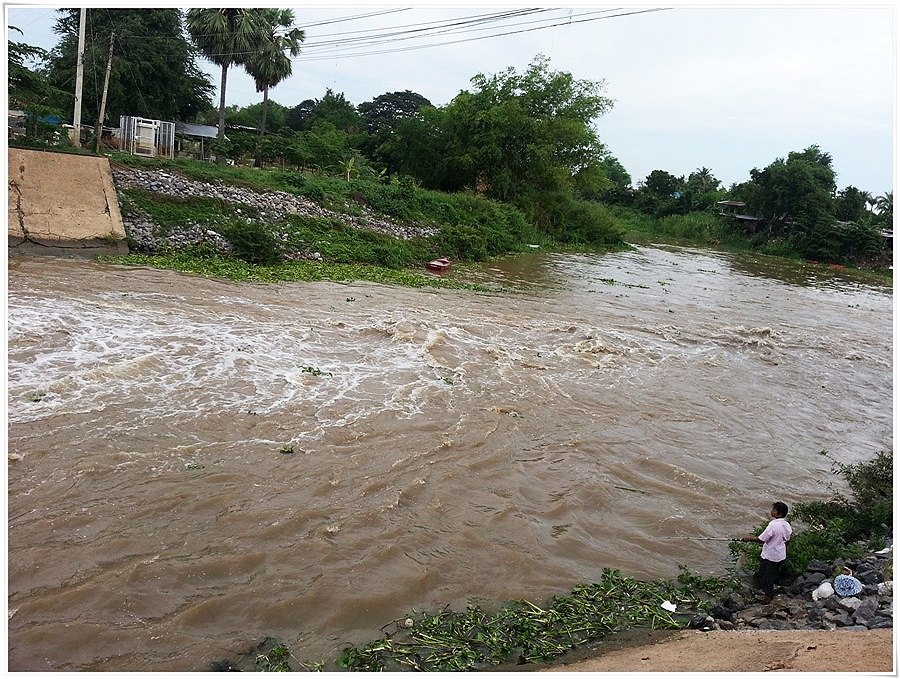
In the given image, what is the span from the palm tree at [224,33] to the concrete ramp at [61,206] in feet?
38.3

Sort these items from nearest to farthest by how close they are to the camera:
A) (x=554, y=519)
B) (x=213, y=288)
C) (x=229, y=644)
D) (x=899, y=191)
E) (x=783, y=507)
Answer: (x=899, y=191)
(x=229, y=644)
(x=783, y=507)
(x=554, y=519)
(x=213, y=288)

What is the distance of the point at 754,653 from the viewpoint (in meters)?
3.45

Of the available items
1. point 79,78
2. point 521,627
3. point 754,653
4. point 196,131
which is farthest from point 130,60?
point 754,653

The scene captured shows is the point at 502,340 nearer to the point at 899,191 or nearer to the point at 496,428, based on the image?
the point at 496,428

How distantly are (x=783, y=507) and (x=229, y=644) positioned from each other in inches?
160

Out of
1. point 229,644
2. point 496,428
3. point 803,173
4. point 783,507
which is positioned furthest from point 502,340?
point 803,173

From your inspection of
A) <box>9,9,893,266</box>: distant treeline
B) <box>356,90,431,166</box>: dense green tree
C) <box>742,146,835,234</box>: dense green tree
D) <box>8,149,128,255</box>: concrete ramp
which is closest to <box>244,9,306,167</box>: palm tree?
<box>9,9,893,266</box>: distant treeline

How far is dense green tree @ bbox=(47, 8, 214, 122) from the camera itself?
95.5ft

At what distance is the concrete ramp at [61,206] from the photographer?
1452 cm

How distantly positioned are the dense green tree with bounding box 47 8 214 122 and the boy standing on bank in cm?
3173

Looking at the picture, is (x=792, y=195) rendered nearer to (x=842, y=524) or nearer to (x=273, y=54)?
(x=273, y=54)

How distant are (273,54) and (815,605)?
96.6ft

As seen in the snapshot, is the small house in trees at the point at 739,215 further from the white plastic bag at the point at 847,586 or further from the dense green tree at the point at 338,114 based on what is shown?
the white plastic bag at the point at 847,586

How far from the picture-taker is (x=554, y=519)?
5.81 metres
